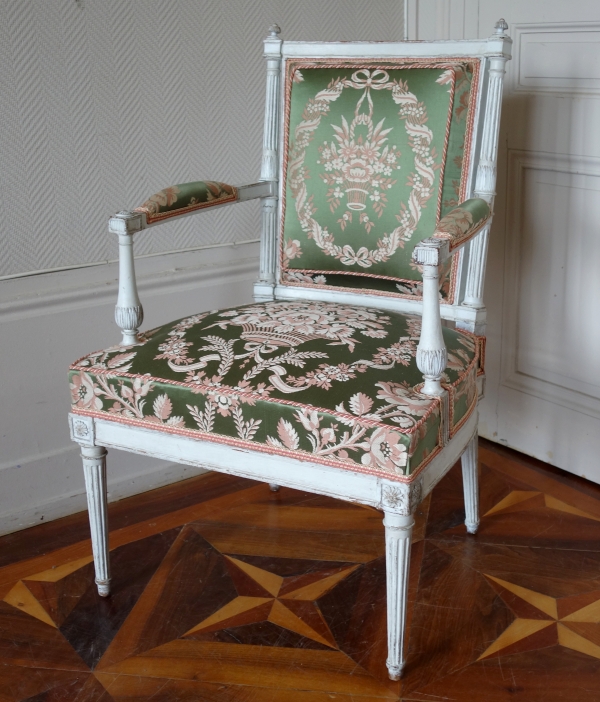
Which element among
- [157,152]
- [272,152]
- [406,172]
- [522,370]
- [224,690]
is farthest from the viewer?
[522,370]

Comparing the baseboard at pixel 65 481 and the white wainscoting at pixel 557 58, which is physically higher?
the white wainscoting at pixel 557 58

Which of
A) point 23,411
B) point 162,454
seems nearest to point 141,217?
point 162,454

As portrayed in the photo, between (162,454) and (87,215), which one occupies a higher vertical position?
(87,215)

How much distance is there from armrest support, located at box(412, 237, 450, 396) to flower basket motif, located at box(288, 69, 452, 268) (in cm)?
36

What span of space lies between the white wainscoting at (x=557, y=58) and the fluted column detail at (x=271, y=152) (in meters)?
0.56

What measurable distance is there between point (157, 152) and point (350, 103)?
0.47m

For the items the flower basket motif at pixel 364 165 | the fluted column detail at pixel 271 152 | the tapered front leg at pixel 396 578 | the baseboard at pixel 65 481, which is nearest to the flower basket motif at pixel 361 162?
the flower basket motif at pixel 364 165

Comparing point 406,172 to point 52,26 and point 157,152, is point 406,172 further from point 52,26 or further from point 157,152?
point 52,26

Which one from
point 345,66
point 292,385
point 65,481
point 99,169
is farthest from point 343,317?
point 65,481

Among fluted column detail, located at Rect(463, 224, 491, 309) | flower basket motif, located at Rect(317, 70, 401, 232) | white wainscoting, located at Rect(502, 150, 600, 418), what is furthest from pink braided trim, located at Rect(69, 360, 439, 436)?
white wainscoting, located at Rect(502, 150, 600, 418)

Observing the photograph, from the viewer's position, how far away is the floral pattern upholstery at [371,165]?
4.82 feet

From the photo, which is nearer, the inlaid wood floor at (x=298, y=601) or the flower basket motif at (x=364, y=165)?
the inlaid wood floor at (x=298, y=601)

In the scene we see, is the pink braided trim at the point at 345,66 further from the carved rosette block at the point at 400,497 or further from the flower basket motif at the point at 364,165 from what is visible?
the carved rosette block at the point at 400,497

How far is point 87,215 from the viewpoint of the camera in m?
1.72
